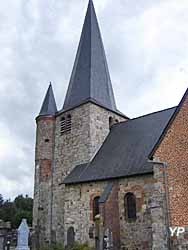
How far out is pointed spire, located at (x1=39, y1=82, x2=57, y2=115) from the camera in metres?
23.7

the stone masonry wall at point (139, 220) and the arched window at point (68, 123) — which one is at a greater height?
the arched window at point (68, 123)

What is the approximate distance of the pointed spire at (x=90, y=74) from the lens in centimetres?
2258

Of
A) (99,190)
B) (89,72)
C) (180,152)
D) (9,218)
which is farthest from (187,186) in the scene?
(9,218)

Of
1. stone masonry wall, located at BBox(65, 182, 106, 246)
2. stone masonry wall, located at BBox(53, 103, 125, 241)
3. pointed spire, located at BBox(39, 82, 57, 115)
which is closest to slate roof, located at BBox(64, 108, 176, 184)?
stone masonry wall, located at BBox(65, 182, 106, 246)

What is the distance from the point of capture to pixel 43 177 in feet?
70.5

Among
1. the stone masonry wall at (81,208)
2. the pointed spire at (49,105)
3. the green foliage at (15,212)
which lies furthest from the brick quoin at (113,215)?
the green foliage at (15,212)

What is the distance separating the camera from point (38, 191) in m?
21.2

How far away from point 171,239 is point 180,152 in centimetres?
348

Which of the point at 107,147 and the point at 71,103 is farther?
the point at 71,103

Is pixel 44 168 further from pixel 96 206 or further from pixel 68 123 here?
pixel 96 206

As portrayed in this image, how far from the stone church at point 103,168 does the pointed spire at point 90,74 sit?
9 centimetres

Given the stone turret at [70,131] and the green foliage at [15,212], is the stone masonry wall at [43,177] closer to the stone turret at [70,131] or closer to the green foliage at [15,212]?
the stone turret at [70,131]

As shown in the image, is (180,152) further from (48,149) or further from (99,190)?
(48,149)

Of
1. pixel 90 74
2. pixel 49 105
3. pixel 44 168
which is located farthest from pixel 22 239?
pixel 90 74
